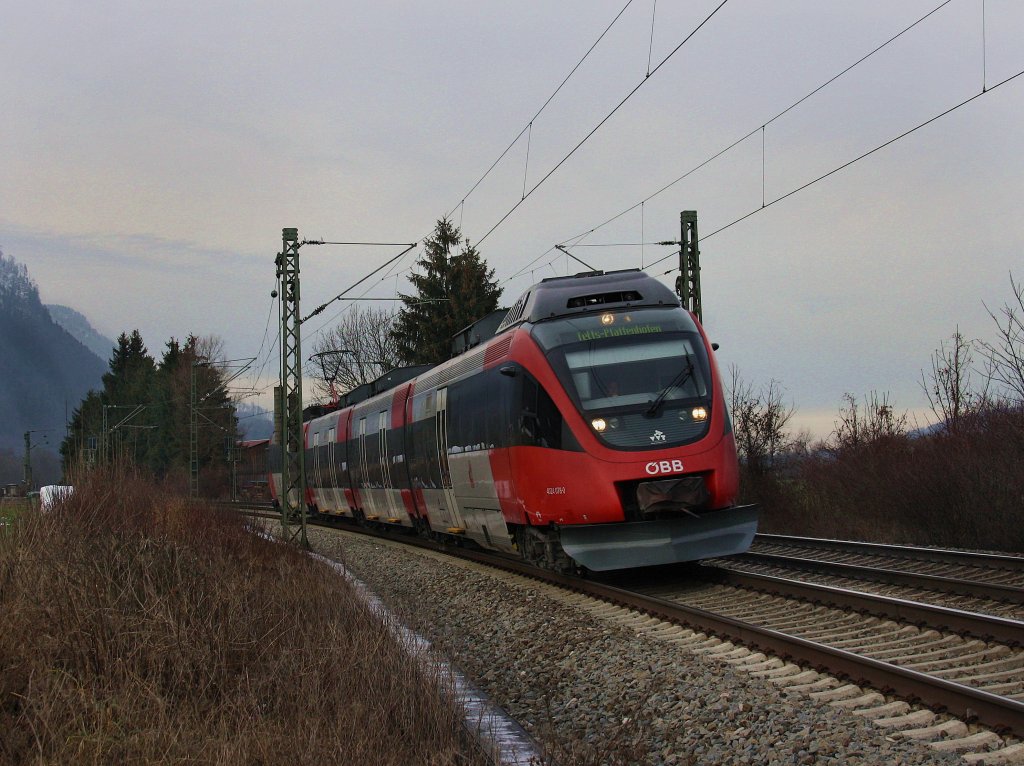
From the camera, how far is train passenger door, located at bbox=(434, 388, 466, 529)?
57.6 ft

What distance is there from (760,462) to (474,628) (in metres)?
15.2

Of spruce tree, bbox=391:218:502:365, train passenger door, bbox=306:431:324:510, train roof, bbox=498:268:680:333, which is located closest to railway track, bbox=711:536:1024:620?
train roof, bbox=498:268:680:333

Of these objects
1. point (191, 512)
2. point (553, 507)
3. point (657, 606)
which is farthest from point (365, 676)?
point (191, 512)

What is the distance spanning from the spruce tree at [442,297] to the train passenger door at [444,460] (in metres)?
29.7

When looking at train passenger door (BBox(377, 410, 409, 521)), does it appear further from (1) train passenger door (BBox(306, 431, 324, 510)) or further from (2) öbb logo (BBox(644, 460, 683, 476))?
(2) öbb logo (BBox(644, 460, 683, 476))

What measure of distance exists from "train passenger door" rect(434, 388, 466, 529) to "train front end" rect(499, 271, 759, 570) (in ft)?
Answer: 15.1

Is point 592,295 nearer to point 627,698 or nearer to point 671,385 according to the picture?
point 671,385

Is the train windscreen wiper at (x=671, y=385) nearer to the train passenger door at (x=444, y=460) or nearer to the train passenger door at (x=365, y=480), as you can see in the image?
the train passenger door at (x=444, y=460)

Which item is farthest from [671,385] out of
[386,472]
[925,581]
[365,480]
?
[365,480]

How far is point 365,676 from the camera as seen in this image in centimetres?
683

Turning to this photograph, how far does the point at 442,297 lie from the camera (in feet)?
164

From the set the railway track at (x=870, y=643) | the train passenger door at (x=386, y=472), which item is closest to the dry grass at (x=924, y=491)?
the railway track at (x=870, y=643)

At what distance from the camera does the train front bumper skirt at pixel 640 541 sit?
1189 centimetres

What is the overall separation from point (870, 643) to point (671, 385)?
4.40 meters
